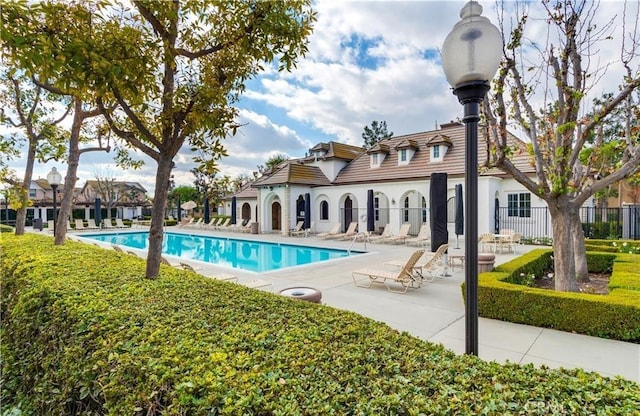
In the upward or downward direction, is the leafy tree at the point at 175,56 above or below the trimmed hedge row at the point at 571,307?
above

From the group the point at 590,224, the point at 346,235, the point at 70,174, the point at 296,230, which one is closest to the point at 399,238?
the point at 346,235

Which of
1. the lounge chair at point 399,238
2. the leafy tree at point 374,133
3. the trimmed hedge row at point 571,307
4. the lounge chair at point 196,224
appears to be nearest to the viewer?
the trimmed hedge row at point 571,307

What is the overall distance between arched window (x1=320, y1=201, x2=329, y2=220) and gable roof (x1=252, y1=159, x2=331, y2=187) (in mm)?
1627

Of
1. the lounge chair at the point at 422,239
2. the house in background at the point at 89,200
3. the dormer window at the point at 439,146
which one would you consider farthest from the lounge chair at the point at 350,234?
the house in background at the point at 89,200

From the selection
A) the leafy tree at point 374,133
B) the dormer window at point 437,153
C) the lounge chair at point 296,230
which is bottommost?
the lounge chair at point 296,230

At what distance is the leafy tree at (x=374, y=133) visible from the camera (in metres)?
52.3

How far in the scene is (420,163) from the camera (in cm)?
2248

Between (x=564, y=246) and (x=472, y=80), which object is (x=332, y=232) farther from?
(x=472, y=80)

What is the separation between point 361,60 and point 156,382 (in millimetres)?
15577

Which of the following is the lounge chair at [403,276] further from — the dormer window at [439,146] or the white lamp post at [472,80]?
the dormer window at [439,146]

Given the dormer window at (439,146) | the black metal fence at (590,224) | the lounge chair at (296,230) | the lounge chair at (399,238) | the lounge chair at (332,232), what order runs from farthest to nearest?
the lounge chair at (296,230) → the lounge chair at (332,232) → the dormer window at (439,146) → the lounge chair at (399,238) → the black metal fence at (590,224)

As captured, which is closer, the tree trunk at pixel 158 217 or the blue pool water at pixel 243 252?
the tree trunk at pixel 158 217

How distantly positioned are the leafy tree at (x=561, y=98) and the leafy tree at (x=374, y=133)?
45731 mm

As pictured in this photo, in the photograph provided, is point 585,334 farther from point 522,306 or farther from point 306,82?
point 306,82
